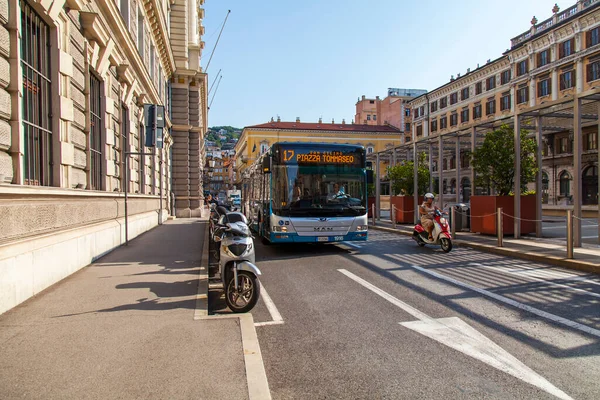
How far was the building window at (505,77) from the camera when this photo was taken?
5291cm

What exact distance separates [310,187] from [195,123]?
25.7 m

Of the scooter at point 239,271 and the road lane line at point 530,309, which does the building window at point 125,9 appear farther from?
the road lane line at point 530,309

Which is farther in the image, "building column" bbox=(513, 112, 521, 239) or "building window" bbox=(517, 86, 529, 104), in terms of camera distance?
"building window" bbox=(517, 86, 529, 104)

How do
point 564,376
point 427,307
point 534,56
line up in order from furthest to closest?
point 534,56, point 427,307, point 564,376

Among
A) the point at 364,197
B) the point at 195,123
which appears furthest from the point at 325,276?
the point at 195,123

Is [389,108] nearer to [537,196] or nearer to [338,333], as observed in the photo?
[537,196]

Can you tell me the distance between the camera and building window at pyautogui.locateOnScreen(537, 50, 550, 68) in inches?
1833

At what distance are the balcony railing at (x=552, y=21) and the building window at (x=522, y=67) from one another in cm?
246

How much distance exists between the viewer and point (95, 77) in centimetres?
1171

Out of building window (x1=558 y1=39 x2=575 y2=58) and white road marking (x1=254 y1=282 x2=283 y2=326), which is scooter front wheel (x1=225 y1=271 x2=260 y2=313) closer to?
white road marking (x1=254 y1=282 x2=283 y2=326)

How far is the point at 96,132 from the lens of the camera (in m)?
11.7

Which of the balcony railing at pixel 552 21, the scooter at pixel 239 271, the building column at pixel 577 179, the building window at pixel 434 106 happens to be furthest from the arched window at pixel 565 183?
the scooter at pixel 239 271

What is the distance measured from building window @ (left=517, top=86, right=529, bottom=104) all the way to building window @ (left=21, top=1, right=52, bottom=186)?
51863mm

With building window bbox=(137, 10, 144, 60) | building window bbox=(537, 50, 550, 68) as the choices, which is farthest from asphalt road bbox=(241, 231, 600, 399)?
building window bbox=(537, 50, 550, 68)
